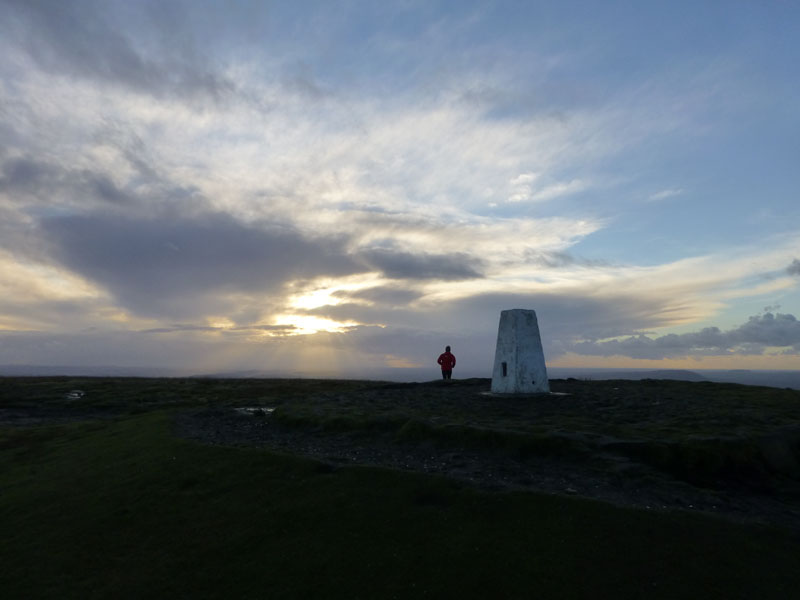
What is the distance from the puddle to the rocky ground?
16cm

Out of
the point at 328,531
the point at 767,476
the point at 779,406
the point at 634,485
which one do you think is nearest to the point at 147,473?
the point at 328,531

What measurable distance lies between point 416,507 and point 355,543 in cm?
193

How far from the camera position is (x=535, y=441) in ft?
57.7

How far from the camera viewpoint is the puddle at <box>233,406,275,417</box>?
2777 cm

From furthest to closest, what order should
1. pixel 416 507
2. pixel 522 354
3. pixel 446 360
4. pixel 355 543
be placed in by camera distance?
pixel 446 360
pixel 522 354
pixel 416 507
pixel 355 543

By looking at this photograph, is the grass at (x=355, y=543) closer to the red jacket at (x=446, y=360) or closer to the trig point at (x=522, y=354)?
the trig point at (x=522, y=354)

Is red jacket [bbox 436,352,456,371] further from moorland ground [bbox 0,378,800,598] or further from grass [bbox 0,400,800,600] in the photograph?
grass [bbox 0,400,800,600]

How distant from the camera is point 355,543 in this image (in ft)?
39.0

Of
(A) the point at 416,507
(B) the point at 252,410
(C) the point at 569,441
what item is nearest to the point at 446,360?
(B) the point at 252,410

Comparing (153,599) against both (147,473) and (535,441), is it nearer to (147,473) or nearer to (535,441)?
(147,473)

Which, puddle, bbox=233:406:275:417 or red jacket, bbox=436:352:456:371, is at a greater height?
red jacket, bbox=436:352:456:371

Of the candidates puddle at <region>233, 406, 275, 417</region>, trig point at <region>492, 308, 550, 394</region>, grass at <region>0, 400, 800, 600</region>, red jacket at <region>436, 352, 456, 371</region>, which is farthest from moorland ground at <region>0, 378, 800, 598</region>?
red jacket at <region>436, 352, 456, 371</region>

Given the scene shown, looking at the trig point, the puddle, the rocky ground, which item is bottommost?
the rocky ground

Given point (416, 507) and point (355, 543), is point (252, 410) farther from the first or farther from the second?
point (355, 543)
